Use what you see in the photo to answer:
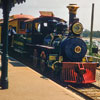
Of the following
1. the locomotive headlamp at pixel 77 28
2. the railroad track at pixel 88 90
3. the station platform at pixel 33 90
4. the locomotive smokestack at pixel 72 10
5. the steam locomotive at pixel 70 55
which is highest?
the locomotive smokestack at pixel 72 10

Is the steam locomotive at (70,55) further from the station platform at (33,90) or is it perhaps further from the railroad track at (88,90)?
the station platform at (33,90)

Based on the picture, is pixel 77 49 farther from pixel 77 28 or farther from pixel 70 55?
pixel 77 28

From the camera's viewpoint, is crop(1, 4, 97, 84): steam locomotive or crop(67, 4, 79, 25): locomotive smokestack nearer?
crop(1, 4, 97, 84): steam locomotive

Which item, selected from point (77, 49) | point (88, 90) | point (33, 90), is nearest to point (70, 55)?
point (77, 49)

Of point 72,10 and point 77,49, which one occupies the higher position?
point 72,10

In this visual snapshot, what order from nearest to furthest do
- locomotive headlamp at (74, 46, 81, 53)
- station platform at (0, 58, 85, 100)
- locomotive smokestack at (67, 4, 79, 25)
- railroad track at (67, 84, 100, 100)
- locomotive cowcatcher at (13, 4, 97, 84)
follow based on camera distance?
station platform at (0, 58, 85, 100)
railroad track at (67, 84, 100, 100)
locomotive cowcatcher at (13, 4, 97, 84)
locomotive smokestack at (67, 4, 79, 25)
locomotive headlamp at (74, 46, 81, 53)

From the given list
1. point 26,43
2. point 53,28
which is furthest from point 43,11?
point 26,43

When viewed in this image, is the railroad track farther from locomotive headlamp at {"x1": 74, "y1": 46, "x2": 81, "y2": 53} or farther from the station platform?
locomotive headlamp at {"x1": 74, "y1": 46, "x2": 81, "y2": 53}

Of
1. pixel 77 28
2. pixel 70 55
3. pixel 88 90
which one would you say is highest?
pixel 77 28

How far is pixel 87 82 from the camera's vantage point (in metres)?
9.80

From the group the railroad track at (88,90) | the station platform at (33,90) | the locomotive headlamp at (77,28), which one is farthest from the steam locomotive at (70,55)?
the station platform at (33,90)

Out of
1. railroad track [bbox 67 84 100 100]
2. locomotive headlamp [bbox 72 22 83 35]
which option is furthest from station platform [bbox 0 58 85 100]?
locomotive headlamp [bbox 72 22 83 35]

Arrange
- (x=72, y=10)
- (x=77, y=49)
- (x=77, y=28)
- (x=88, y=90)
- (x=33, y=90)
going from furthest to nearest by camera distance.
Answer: (x=77, y=49) → (x=72, y=10) → (x=77, y=28) → (x=88, y=90) → (x=33, y=90)

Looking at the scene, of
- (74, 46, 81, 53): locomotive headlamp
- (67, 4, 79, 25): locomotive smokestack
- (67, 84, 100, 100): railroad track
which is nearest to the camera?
(67, 84, 100, 100): railroad track
